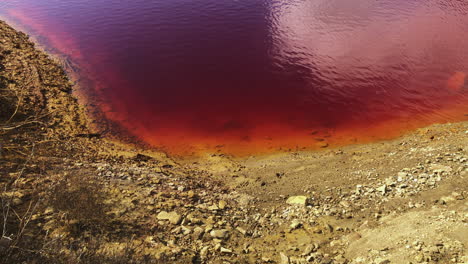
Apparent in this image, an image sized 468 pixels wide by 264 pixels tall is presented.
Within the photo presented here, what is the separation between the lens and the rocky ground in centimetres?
564

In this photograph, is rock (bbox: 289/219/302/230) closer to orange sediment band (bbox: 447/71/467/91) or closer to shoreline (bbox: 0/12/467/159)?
shoreline (bbox: 0/12/467/159)

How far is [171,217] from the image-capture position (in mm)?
7043

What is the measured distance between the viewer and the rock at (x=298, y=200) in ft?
26.1

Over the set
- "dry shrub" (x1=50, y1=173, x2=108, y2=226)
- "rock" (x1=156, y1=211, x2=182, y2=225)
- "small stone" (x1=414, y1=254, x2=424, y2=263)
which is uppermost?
"dry shrub" (x1=50, y1=173, x2=108, y2=226)

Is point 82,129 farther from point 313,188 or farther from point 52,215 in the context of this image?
point 313,188

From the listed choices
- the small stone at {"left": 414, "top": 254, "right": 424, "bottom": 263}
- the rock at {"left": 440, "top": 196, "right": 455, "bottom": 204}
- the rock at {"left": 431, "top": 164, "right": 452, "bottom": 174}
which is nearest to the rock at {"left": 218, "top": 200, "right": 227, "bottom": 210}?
the small stone at {"left": 414, "top": 254, "right": 424, "bottom": 263}

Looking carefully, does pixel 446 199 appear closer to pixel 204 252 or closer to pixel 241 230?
pixel 241 230

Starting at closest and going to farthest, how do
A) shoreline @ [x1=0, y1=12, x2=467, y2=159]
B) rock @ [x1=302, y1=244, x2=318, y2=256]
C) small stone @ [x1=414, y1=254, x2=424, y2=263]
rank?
small stone @ [x1=414, y1=254, x2=424, y2=263] → rock @ [x1=302, y1=244, x2=318, y2=256] → shoreline @ [x1=0, y1=12, x2=467, y2=159]

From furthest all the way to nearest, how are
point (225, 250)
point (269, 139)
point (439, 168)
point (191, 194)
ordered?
point (269, 139), point (191, 194), point (439, 168), point (225, 250)

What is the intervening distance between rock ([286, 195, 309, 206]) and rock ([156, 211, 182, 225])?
333 cm

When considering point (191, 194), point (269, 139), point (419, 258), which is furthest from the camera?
point (269, 139)

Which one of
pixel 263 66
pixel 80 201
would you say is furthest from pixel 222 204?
pixel 263 66

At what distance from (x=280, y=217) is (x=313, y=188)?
1814 millimetres

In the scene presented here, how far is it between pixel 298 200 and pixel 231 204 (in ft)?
6.72
